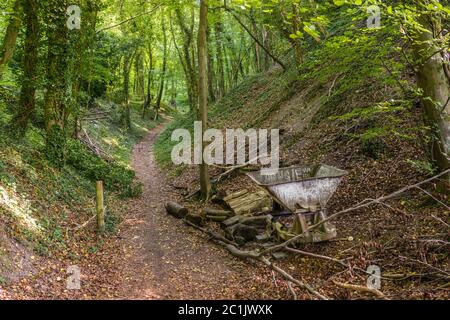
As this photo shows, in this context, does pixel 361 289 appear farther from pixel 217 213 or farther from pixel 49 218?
pixel 49 218

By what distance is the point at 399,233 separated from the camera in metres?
7.05

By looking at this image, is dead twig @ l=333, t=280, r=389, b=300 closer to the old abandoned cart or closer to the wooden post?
the old abandoned cart

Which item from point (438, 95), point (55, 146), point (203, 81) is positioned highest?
point (203, 81)

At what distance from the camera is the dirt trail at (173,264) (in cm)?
655

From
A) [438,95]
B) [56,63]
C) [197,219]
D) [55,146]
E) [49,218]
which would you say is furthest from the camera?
[55,146]

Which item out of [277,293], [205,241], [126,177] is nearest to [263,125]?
[126,177]

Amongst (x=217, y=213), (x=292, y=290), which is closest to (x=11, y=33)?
(x=217, y=213)

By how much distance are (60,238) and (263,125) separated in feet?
32.9

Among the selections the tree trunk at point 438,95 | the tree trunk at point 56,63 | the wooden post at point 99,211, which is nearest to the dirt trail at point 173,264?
the wooden post at point 99,211

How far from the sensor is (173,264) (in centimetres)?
781

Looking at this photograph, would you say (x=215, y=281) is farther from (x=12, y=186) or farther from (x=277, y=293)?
(x=12, y=186)

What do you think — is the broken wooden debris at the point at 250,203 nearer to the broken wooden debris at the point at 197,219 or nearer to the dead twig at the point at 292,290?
the broken wooden debris at the point at 197,219

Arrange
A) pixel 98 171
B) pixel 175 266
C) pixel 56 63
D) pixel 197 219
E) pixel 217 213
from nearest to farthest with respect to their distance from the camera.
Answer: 1. pixel 175 266
2. pixel 197 219
3. pixel 217 213
4. pixel 56 63
5. pixel 98 171

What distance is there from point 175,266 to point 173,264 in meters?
0.12
